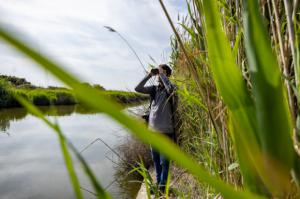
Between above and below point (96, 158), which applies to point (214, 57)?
above

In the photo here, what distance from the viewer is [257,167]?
11.2 inches

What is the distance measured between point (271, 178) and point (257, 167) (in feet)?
0.05

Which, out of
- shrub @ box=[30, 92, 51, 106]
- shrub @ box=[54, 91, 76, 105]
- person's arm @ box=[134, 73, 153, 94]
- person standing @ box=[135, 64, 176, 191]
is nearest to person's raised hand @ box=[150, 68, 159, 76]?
person standing @ box=[135, 64, 176, 191]

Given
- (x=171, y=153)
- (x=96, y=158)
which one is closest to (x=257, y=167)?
(x=171, y=153)

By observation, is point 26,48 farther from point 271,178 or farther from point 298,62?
point 298,62

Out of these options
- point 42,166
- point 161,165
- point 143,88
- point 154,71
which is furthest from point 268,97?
point 42,166

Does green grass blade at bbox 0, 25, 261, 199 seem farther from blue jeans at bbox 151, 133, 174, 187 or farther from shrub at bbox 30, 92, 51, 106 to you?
shrub at bbox 30, 92, 51, 106

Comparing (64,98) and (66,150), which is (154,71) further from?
(64,98)

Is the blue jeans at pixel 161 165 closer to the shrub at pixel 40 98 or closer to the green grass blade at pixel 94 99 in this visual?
the green grass blade at pixel 94 99

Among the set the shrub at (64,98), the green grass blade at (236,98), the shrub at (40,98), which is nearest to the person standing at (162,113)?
the green grass blade at (236,98)

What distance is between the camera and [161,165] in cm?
395

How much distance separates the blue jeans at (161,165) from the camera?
3646mm

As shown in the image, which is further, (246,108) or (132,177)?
(132,177)

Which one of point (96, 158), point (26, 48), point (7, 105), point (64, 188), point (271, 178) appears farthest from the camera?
point (7, 105)
